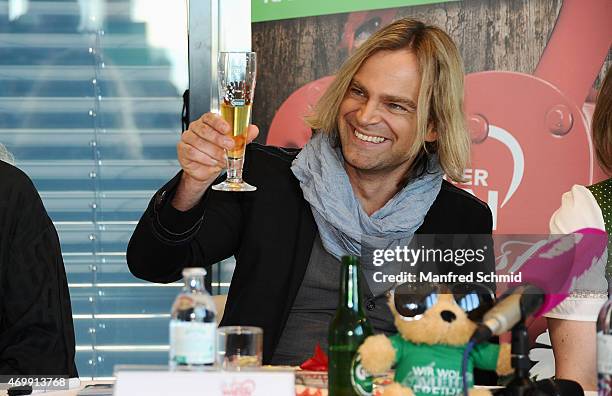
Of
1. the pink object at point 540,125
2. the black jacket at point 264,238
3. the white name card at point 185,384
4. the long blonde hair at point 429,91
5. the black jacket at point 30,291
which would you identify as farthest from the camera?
the pink object at point 540,125

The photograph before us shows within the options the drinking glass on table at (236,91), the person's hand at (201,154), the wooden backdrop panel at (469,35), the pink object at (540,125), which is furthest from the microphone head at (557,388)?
the wooden backdrop panel at (469,35)

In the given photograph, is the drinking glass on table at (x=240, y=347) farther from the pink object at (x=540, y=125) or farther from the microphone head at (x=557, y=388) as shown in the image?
the pink object at (x=540, y=125)

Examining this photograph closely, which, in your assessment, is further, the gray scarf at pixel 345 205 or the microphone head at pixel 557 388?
the gray scarf at pixel 345 205

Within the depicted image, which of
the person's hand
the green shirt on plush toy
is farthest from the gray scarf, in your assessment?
the green shirt on plush toy

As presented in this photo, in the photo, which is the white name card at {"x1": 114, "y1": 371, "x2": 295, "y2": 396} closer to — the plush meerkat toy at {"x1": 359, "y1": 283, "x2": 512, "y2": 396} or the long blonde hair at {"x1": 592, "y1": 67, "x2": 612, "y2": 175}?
the plush meerkat toy at {"x1": 359, "y1": 283, "x2": 512, "y2": 396}

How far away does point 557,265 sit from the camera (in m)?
1.50

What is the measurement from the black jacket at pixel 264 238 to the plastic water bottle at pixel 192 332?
3.18ft

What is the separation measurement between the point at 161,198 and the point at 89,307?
6.67ft

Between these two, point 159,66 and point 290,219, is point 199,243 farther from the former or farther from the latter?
point 159,66

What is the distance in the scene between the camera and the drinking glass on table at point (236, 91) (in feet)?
6.17

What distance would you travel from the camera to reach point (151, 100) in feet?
13.4

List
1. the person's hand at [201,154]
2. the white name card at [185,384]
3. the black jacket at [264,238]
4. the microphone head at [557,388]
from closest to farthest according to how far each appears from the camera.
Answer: the white name card at [185,384], the microphone head at [557,388], the person's hand at [201,154], the black jacket at [264,238]

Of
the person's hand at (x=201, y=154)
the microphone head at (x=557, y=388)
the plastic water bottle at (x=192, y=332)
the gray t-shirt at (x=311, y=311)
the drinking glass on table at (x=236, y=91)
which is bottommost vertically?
the gray t-shirt at (x=311, y=311)

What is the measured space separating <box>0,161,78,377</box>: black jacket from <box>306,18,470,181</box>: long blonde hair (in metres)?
0.81
